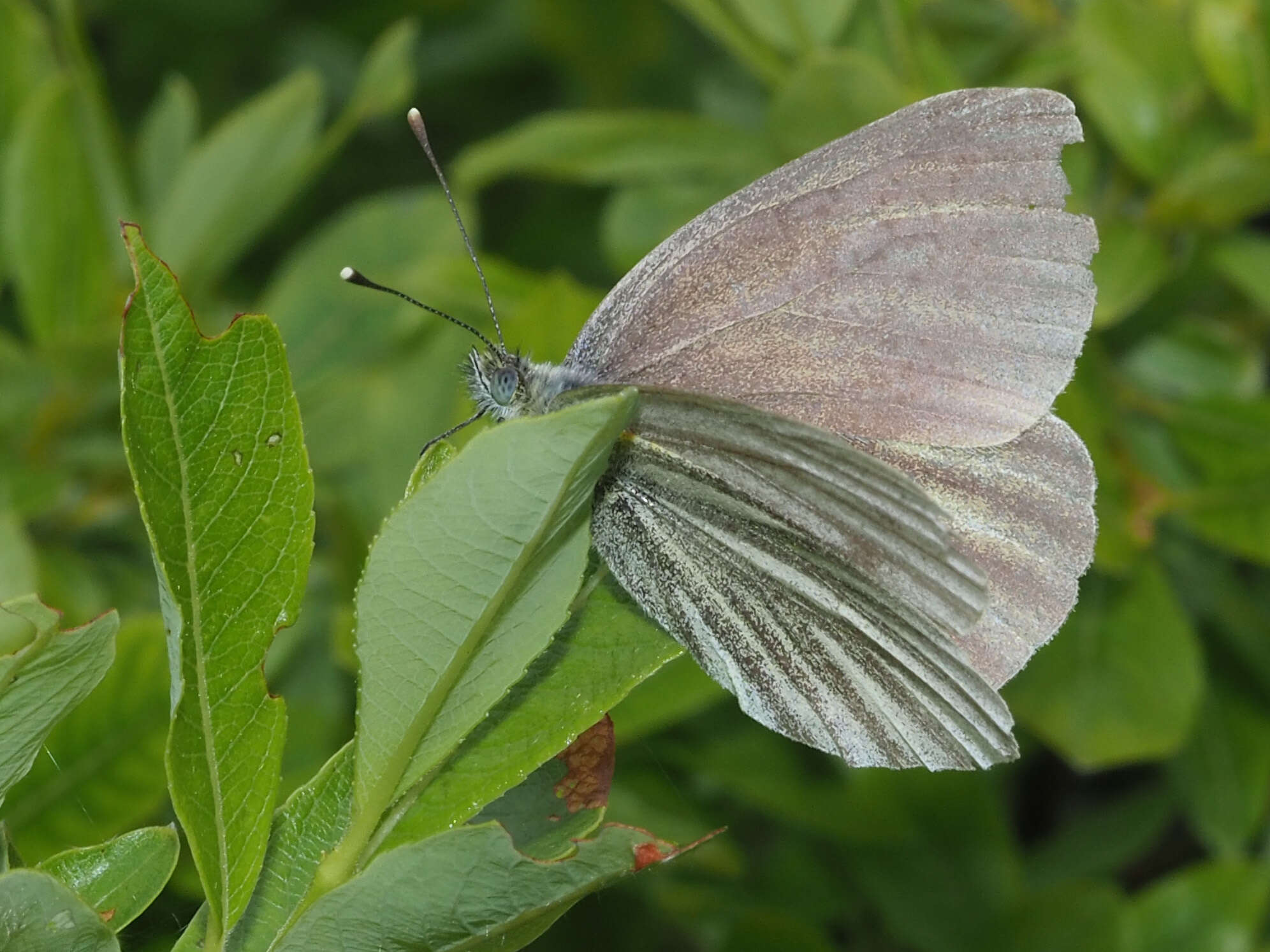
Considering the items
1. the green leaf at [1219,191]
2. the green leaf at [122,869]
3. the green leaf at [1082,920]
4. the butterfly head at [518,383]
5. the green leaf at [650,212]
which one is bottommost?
the green leaf at [1082,920]

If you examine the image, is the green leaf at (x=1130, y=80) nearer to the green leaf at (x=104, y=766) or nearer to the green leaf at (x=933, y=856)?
the green leaf at (x=933, y=856)

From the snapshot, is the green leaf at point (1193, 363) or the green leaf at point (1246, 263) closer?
the green leaf at point (1246, 263)

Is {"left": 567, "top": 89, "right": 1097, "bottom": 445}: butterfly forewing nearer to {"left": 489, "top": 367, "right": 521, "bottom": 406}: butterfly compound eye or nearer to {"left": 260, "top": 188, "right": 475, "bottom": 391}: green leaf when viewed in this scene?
{"left": 489, "top": 367, "right": 521, "bottom": 406}: butterfly compound eye

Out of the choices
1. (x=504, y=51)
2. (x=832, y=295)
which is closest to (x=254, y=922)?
(x=832, y=295)

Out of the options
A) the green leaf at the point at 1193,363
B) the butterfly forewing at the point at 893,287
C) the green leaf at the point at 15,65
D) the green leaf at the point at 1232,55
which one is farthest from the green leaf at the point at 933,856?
the green leaf at the point at 15,65

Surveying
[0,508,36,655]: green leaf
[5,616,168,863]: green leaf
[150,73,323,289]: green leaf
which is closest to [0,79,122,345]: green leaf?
[150,73,323,289]: green leaf

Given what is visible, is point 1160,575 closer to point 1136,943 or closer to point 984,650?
point 1136,943

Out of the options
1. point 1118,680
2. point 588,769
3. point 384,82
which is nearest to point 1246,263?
point 1118,680
